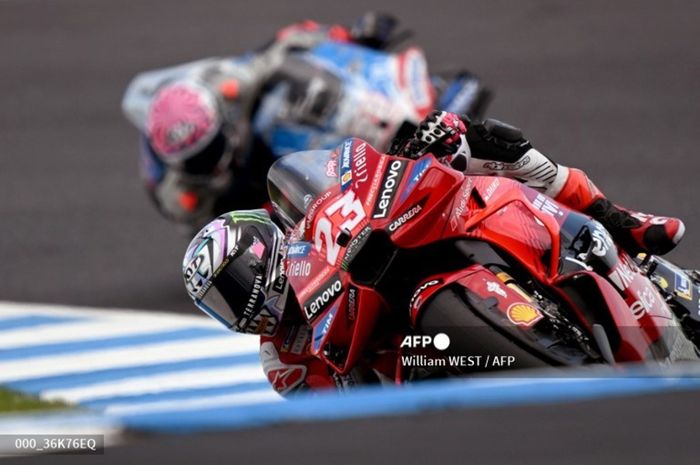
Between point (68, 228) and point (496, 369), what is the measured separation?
617cm

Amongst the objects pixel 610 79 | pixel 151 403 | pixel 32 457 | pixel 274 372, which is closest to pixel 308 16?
pixel 610 79

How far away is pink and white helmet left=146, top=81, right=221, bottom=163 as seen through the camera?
355 inches

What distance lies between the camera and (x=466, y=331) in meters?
4.59

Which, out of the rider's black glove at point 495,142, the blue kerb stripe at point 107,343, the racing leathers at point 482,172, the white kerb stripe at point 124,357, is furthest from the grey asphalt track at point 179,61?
the rider's black glove at point 495,142

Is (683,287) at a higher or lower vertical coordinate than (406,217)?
lower

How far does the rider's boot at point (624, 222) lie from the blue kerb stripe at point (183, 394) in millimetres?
2050

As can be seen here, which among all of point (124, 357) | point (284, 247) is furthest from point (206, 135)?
point (284, 247)

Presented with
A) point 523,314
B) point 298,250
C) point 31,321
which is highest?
point 523,314

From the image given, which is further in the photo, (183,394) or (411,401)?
(183,394)

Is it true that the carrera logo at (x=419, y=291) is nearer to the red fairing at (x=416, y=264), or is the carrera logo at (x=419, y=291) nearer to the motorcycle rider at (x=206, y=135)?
the red fairing at (x=416, y=264)

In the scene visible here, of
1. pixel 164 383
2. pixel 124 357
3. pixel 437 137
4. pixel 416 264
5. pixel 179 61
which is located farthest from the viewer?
pixel 179 61

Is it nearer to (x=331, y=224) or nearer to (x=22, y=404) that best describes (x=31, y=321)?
(x=22, y=404)

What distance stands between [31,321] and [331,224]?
3.98 metres

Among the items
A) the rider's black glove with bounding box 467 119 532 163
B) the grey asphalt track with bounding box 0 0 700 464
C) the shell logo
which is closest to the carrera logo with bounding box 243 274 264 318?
the rider's black glove with bounding box 467 119 532 163
